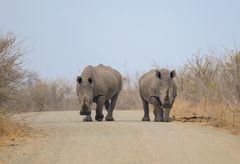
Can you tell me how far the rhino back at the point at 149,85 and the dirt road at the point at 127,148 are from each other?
6248 millimetres

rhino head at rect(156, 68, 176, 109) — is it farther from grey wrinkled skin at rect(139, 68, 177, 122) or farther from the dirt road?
the dirt road

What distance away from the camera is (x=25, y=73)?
53.5 feet

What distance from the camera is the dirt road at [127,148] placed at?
9.57 metres

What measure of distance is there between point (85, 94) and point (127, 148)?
31.2 ft

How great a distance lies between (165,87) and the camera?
799 inches

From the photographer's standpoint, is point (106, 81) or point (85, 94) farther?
point (106, 81)

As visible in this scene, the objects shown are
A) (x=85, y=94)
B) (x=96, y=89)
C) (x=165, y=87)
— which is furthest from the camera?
(x=96, y=89)

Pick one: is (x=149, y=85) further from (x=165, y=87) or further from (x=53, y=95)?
(x=53, y=95)

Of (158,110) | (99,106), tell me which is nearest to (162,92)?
(158,110)

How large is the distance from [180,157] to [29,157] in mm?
2625

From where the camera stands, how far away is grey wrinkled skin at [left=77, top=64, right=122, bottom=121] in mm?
20109

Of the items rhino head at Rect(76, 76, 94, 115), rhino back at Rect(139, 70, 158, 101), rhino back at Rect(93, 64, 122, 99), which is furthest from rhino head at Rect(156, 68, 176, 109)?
rhino head at Rect(76, 76, 94, 115)

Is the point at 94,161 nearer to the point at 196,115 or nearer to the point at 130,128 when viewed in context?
the point at 130,128

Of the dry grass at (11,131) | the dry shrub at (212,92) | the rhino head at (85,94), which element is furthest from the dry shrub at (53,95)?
the dry grass at (11,131)
